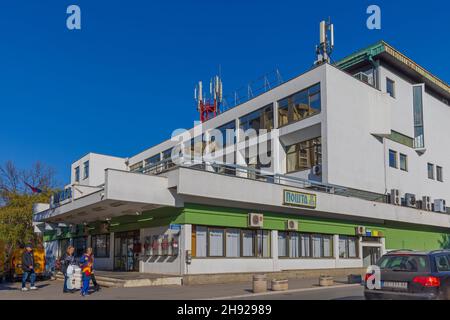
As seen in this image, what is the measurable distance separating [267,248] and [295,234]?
249 centimetres

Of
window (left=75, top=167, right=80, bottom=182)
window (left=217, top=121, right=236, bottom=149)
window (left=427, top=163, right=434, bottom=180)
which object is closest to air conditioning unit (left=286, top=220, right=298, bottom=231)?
window (left=217, top=121, right=236, bottom=149)

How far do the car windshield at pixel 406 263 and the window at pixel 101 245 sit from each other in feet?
69.0

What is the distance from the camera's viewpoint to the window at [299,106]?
31.5m

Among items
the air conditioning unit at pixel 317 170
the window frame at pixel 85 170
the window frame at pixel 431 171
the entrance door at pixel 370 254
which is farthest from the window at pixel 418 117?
the window frame at pixel 85 170

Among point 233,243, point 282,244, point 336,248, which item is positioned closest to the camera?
point 233,243

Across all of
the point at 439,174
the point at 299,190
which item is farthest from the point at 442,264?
the point at 439,174

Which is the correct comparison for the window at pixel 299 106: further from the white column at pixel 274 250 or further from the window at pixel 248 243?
the window at pixel 248 243

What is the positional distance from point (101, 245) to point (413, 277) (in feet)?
76.0

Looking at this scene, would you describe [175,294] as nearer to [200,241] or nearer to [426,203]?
[200,241]

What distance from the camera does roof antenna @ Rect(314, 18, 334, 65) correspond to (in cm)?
3509

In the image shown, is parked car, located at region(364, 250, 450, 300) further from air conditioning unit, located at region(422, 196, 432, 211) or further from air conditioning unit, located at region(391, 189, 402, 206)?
air conditioning unit, located at region(422, 196, 432, 211)

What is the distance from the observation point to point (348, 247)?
1194 inches

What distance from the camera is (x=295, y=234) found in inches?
1057
